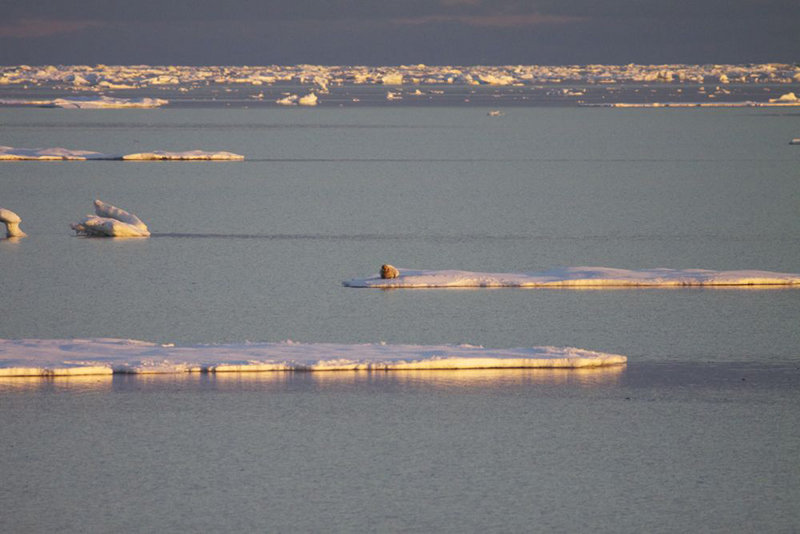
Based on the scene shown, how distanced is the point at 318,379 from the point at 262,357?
36.2 inches

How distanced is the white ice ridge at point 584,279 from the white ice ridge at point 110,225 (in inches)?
286

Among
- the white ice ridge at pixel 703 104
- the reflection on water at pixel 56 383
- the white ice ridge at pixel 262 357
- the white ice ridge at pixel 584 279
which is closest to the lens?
the reflection on water at pixel 56 383

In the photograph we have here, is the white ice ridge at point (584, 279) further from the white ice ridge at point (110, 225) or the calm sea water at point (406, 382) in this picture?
the white ice ridge at point (110, 225)

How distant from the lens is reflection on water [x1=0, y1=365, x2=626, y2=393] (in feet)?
43.3

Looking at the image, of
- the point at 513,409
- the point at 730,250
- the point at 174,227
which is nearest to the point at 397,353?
the point at 513,409

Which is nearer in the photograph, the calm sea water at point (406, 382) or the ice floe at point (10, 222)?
the calm sea water at point (406, 382)

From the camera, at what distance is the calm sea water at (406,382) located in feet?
32.1

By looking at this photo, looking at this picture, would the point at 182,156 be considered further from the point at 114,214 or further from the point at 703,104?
the point at 703,104

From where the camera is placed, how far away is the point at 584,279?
1977cm

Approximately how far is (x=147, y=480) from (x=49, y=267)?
11.9 meters

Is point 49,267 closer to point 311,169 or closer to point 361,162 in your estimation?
point 311,169

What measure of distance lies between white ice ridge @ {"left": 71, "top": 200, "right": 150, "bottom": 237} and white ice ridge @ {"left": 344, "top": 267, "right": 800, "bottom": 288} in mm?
7269

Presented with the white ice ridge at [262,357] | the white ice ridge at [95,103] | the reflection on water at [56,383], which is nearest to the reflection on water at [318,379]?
the reflection on water at [56,383]

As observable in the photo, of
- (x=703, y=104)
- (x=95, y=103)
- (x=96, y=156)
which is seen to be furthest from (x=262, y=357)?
(x=703, y=104)
